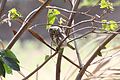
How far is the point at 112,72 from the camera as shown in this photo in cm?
81

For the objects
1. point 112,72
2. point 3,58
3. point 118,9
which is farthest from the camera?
point 118,9

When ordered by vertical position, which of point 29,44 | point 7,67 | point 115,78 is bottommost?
point 29,44

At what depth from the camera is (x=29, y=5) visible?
380 cm

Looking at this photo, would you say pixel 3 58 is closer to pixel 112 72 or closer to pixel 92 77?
pixel 92 77

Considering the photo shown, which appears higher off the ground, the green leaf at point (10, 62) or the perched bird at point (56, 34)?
the perched bird at point (56, 34)

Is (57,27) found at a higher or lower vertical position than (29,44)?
higher

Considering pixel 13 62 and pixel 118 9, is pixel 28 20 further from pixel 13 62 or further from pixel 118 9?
pixel 118 9

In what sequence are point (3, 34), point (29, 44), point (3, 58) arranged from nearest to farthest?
point (3, 58) < point (29, 44) < point (3, 34)

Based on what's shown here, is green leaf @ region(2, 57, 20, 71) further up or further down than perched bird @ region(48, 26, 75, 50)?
further down

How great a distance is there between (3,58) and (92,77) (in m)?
0.28

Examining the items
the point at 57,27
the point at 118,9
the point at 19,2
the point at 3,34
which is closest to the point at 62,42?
the point at 57,27

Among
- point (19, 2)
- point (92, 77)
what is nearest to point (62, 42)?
point (92, 77)

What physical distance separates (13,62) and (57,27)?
0.10 meters

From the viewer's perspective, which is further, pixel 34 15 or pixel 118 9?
pixel 118 9
